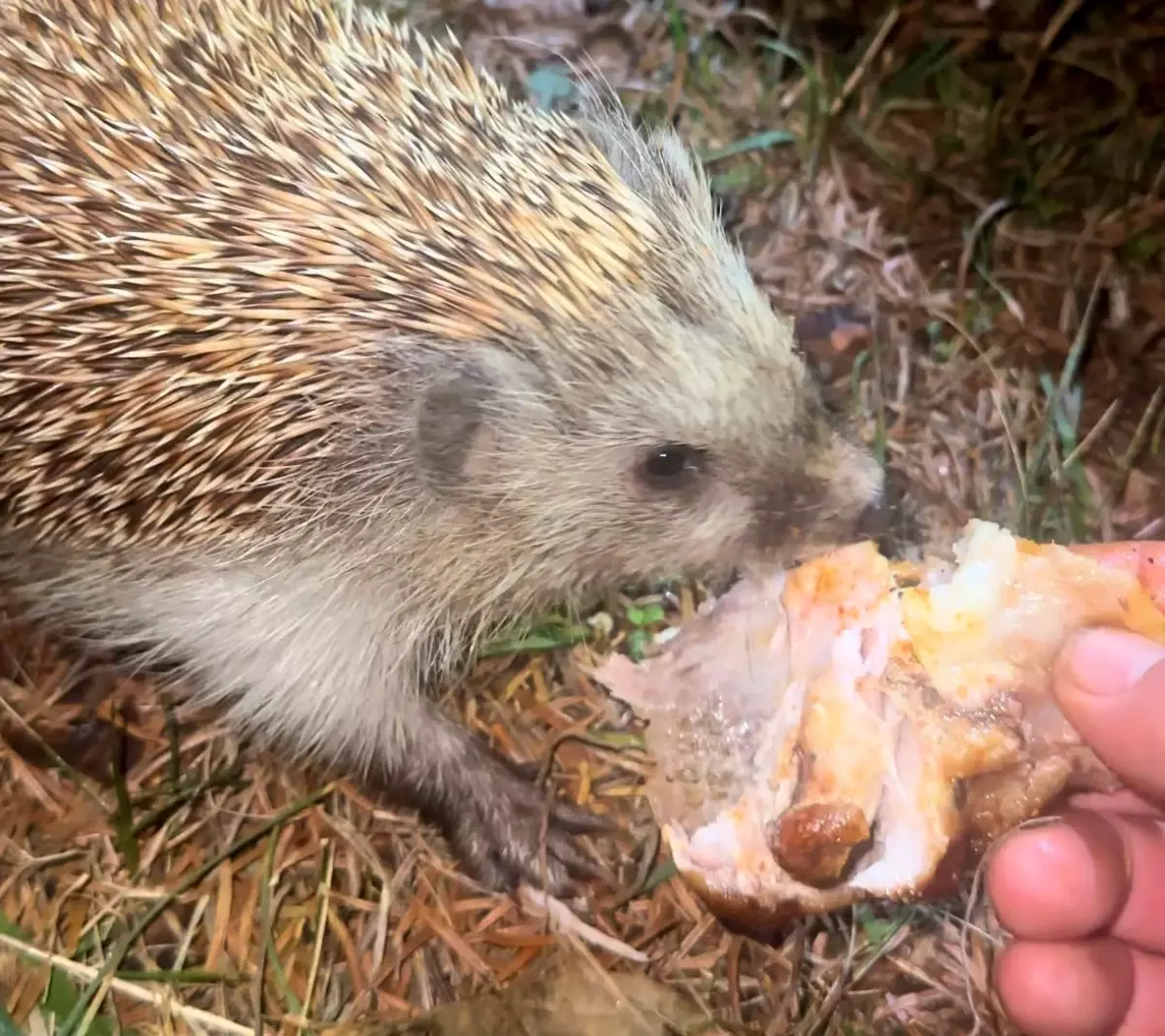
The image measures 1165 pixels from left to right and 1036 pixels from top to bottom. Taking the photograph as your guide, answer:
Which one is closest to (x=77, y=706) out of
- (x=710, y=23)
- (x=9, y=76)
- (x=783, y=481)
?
(x=9, y=76)

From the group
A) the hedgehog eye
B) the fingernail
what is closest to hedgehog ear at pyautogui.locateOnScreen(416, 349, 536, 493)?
the hedgehog eye

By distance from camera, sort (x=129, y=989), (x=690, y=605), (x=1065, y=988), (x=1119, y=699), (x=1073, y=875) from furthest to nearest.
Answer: (x=690, y=605)
(x=129, y=989)
(x=1065, y=988)
(x=1073, y=875)
(x=1119, y=699)

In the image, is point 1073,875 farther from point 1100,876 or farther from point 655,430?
point 655,430

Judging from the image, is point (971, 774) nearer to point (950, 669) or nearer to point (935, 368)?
point (950, 669)

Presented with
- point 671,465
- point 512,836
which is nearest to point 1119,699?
point 671,465

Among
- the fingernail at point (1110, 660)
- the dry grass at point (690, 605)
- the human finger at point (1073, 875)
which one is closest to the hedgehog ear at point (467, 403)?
the dry grass at point (690, 605)

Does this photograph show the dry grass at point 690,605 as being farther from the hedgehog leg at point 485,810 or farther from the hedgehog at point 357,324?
the hedgehog at point 357,324
